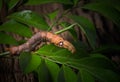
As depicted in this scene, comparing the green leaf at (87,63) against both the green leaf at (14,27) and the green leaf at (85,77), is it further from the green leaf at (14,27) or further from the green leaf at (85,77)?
the green leaf at (14,27)

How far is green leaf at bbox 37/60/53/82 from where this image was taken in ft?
2.53

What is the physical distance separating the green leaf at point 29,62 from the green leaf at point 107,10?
0.33 metres

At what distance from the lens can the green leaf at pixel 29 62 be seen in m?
0.75

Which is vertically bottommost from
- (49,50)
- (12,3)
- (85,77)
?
(85,77)

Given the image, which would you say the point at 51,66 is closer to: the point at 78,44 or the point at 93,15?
the point at 78,44

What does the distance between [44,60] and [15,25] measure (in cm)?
21

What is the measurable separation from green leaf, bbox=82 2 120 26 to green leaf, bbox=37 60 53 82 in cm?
34

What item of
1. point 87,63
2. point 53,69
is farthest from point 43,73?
point 87,63

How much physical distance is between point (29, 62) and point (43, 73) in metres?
0.06

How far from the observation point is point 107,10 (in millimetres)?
946

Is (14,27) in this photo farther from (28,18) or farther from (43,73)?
(43,73)

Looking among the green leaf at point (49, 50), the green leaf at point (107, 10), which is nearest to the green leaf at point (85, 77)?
the green leaf at point (49, 50)

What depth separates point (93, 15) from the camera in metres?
1.79

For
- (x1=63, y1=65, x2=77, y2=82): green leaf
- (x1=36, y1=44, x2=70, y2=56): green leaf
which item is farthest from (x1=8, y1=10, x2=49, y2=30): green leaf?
(x1=63, y1=65, x2=77, y2=82): green leaf
